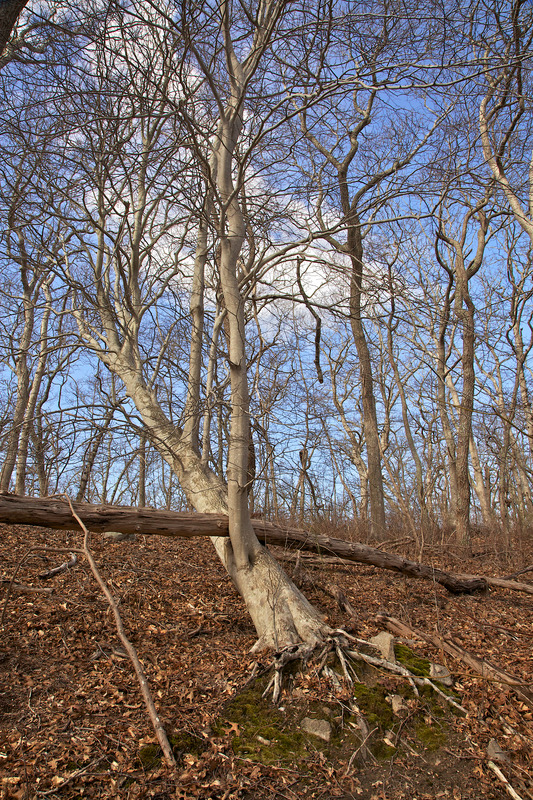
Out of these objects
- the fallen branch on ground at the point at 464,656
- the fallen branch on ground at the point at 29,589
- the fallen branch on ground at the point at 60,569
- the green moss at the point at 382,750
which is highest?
the fallen branch on ground at the point at 60,569

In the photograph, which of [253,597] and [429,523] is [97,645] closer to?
[253,597]

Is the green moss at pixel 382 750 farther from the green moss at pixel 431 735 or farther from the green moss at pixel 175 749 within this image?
the green moss at pixel 175 749

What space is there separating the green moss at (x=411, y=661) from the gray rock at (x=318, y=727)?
2.89 feet

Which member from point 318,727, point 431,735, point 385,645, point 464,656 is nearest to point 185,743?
point 318,727

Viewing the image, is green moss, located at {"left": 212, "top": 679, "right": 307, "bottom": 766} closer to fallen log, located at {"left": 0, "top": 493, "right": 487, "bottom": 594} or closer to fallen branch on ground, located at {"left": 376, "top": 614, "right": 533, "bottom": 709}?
fallen branch on ground, located at {"left": 376, "top": 614, "right": 533, "bottom": 709}

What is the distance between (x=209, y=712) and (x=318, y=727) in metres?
0.70

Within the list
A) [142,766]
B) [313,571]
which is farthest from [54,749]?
[313,571]

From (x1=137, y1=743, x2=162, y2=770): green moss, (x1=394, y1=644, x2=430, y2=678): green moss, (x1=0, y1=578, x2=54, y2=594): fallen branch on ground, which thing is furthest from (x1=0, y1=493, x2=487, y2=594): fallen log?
(x1=137, y1=743, x2=162, y2=770): green moss

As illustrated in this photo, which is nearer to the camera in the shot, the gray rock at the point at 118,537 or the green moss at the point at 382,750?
the green moss at the point at 382,750

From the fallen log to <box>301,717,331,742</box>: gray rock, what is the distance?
171 centimetres

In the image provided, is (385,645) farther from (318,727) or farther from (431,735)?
(318,727)

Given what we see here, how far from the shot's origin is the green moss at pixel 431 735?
2.95 m

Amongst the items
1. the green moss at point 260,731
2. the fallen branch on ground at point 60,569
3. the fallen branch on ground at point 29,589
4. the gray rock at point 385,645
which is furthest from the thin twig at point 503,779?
the fallen branch on ground at point 60,569

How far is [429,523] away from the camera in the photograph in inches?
314
